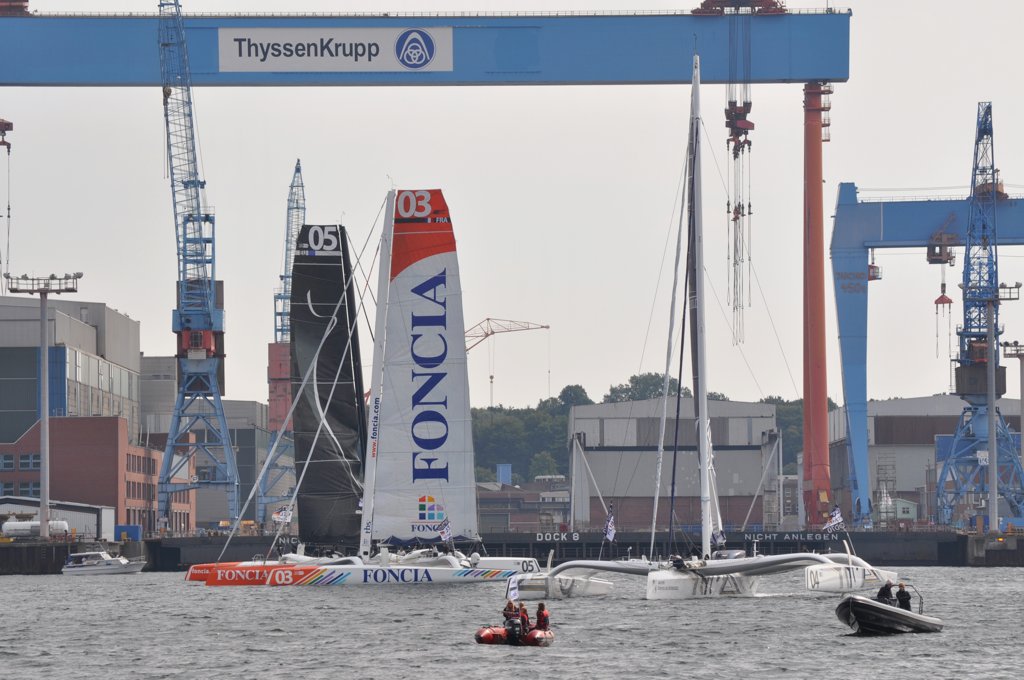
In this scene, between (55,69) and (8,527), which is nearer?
(55,69)

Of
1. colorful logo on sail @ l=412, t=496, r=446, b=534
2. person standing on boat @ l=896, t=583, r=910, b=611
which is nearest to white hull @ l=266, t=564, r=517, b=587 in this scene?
colorful logo on sail @ l=412, t=496, r=446, b=534

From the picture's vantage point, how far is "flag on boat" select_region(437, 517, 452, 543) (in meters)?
53.0

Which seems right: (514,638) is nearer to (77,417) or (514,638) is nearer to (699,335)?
(699,335)

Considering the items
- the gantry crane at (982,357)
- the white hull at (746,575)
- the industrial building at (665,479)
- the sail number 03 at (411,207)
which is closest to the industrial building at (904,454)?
the industrial building at (665,479)

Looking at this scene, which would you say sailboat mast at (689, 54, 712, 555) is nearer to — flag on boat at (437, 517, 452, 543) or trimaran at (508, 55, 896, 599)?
trimaran at (508, 55, 896, 599)

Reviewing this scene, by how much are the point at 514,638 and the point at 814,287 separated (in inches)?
2126

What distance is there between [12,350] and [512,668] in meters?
89.9

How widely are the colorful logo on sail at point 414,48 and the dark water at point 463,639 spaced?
1262 inches

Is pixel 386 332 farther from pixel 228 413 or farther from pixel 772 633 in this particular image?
pixel 228 413

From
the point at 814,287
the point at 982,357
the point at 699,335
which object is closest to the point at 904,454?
the point at 982,357

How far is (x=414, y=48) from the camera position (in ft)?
274

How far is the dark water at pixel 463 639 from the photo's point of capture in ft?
116

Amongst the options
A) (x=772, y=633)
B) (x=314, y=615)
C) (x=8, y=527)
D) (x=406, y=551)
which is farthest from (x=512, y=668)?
(x=8, y=527)

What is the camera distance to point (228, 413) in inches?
6747
